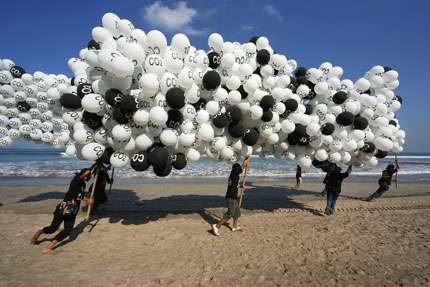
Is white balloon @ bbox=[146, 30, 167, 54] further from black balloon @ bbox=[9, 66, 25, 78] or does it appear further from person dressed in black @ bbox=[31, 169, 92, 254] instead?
black balloon @ bbox=[9, 66, 25, 78]

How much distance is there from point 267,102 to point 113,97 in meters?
3.83

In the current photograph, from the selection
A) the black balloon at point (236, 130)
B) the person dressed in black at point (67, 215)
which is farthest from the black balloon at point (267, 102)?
the person dressed in black at point (67, 215)

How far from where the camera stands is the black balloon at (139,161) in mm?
4719

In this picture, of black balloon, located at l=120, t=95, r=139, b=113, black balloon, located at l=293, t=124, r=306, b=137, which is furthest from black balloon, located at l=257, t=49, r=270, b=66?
black balloon, located at l=120, t=95, r=139, b=113

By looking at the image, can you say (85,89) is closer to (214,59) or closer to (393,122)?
(214,59)

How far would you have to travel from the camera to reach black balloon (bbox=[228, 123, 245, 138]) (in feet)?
17.9

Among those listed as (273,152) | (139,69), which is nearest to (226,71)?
(139,69)

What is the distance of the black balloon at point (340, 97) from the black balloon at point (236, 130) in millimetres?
3233

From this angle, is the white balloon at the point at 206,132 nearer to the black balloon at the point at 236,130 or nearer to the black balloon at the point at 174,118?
the black balloon at the point at 174,118

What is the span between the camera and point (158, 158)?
15.3 feet

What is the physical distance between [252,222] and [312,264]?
8.99ft

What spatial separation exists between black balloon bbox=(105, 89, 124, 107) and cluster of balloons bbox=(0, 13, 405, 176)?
0.02 meters

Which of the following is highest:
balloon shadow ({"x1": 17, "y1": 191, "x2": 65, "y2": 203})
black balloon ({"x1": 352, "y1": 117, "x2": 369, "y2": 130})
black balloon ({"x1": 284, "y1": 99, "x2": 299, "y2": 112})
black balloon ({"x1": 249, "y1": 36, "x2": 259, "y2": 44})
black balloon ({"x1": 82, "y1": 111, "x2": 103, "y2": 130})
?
black balloon ({"x1": 249, "y1": 36, "x2": 259, "y2": 44})

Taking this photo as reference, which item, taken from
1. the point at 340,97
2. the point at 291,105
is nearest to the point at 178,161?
the point at 291,105
